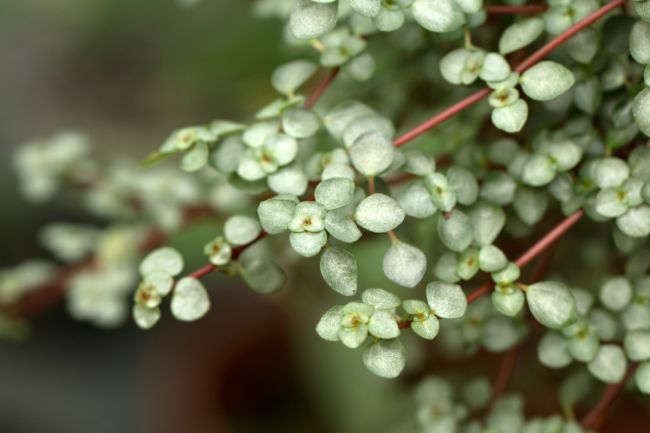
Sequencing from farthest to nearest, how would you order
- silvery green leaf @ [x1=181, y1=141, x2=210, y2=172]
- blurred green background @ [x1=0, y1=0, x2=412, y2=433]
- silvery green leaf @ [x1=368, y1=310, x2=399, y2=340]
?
1. blurred green background @ [x1=0, y1=0, x2=412, y2=433]
2. silvery green leaf @ [x1=181, y1=141, x2=210, y2=172]
3. silvery green leaf @ [x1=368, y1=310, x2=399, y2=340]

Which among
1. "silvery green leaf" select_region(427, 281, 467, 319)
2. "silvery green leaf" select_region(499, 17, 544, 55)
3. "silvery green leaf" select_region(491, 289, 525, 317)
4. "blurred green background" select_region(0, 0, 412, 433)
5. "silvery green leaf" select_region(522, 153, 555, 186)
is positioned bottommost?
"blurred green background" select_region(0, 0, 412, 433)

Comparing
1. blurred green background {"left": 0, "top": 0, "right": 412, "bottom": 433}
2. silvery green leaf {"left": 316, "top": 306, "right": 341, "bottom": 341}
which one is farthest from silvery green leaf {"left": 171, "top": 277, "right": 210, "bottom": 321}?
blurred green background {"left": 0, "top": 0, "right": 412, "bottom": 433}

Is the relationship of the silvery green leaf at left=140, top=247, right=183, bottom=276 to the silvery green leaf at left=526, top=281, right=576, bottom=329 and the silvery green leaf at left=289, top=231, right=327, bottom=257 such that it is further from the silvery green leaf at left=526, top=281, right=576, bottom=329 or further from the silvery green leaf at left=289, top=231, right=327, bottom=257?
the silvery green leaf at left=526, top=281, right=576, bottom=329

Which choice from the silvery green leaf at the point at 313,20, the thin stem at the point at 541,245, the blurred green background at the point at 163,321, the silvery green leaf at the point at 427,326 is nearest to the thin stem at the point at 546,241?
the thin stem at the point at 541,245

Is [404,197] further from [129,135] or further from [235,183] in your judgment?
[129,135]

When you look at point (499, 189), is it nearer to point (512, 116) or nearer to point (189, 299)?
point (512, 116)

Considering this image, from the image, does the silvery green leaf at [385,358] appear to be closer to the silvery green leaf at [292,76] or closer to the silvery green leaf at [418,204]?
the silvery green leaf at [418,204]

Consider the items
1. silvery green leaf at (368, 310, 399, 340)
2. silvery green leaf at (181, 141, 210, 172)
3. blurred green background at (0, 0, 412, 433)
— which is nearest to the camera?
silvery green leaf at (368, 310, 399, 340)
